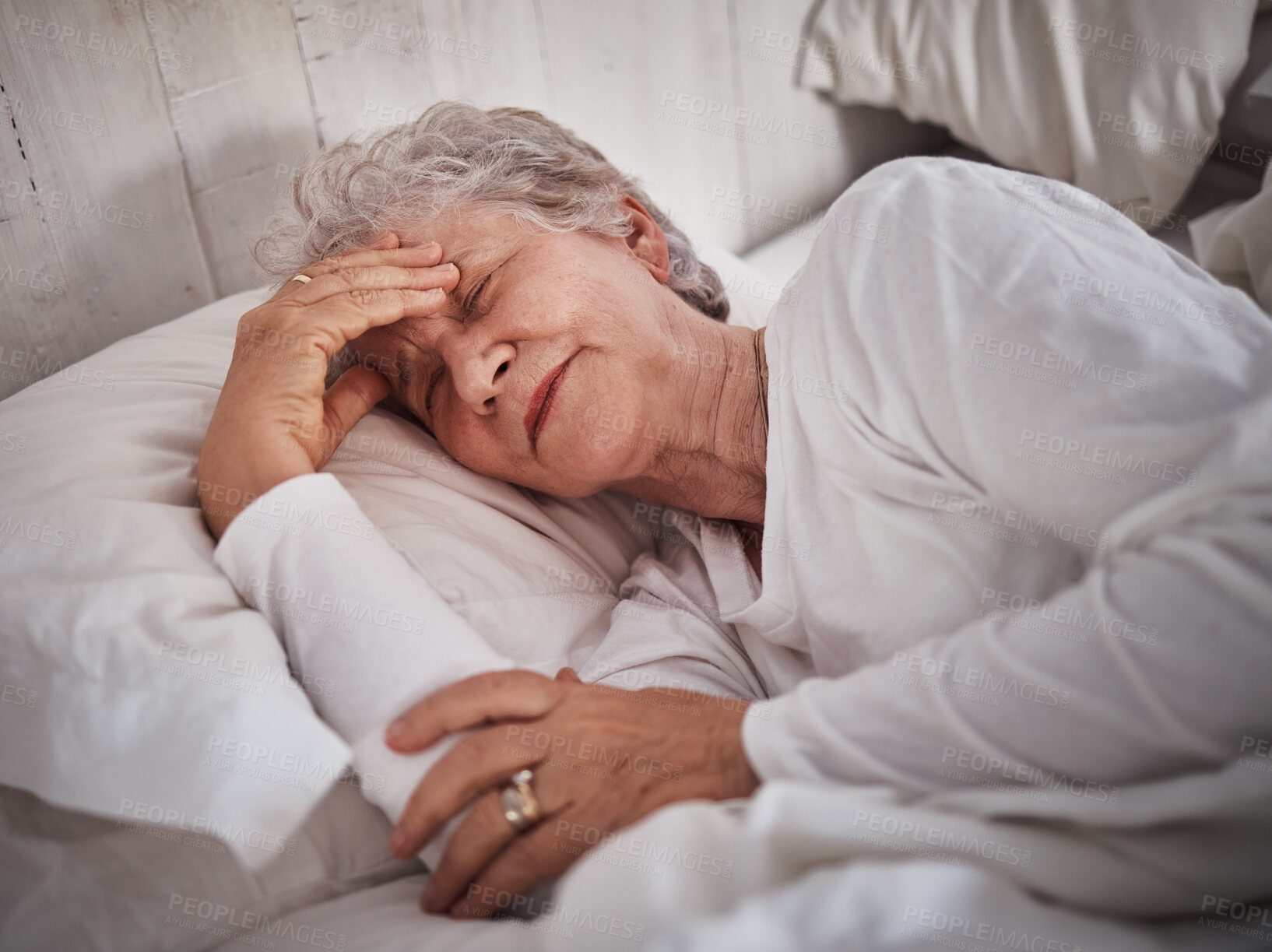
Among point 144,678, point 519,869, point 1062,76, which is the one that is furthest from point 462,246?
point 1062,76

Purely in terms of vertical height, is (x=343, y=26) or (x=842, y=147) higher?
(x=343, y=26)

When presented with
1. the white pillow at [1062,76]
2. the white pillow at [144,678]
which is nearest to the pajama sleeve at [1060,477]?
the white pillow at [144,678]

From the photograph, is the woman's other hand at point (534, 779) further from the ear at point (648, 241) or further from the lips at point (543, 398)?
the ear at point (648, 241)

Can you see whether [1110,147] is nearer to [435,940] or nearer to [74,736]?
[435,940]

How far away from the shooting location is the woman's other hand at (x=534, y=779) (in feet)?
2.85

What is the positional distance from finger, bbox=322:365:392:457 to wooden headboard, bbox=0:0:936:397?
0.42 metres

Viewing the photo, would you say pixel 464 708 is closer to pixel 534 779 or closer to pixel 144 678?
pixel 534 779

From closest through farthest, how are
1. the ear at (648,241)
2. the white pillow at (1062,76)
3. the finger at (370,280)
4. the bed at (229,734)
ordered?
the bed at (229,734)
the finger at (370,280)
the ear at (648,241)
the white pillow at (1062,76)

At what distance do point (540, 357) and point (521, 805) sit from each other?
56 cm

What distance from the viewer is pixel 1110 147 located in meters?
1.83

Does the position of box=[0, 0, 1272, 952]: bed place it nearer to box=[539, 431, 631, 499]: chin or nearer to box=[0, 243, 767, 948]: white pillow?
box=[0, 243, 767, 948]: white pillow

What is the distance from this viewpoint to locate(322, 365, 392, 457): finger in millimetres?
1224

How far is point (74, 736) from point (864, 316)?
37.6 inches

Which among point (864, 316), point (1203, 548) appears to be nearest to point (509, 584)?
point (864, 316)
